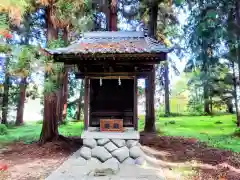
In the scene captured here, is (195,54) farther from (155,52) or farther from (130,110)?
(155,52)

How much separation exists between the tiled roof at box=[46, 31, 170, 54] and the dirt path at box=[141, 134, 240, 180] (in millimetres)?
2506

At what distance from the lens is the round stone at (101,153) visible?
6.41 m

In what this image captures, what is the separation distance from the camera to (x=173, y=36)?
18.6 metres

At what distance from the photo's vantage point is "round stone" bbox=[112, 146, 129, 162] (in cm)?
639

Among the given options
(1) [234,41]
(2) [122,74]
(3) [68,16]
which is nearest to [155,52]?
(2) [122,74]

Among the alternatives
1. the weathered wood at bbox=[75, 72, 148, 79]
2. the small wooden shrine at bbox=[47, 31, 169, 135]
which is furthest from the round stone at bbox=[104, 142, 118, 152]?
the weathered wood at bbox=[75, 72, 148, 79]

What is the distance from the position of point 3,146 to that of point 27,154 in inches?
73.2

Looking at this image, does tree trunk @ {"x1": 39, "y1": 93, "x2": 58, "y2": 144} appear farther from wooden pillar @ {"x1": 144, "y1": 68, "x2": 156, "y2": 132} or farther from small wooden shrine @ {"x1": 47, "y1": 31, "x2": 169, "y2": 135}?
wooden pillar @ {"x1": 144, "y1": 68, "x2": 156, "y2": 132}

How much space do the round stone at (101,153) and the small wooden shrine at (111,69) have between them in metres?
0.56

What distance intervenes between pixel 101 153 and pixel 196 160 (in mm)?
2275

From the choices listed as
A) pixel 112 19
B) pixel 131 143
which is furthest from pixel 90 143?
pixel 112 19

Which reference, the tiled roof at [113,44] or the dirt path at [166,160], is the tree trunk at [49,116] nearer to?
the dirt path at [166,160]

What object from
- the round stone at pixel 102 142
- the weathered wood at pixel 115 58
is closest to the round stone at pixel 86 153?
the round stone at pixel 102 142

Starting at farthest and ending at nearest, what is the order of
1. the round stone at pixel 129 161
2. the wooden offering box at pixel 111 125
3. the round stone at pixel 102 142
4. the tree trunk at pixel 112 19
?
the tree trunk at pixel 112 19
the wooden offering box at pixel 111 125
the round stone at pixel 102 142
the round stone at pixel 129 161
